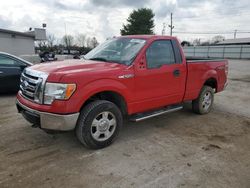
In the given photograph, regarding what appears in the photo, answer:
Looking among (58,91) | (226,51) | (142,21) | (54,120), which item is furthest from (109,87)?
(142,21)

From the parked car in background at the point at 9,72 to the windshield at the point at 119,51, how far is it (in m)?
3.87

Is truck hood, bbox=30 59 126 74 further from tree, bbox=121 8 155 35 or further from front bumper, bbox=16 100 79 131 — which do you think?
tree, bbox=121 8 155 35

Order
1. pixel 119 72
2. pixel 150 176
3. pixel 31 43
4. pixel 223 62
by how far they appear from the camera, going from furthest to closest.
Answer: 1. pixel 31 43
2. pixel 223 62
3. pixel 119 72
4. pixel 150 176

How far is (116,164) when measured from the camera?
10.9 feet

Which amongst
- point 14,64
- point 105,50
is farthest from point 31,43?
point 105,50

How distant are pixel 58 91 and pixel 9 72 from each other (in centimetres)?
493

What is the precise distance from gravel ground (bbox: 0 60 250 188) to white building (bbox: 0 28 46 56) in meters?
19.3

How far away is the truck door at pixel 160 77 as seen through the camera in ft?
13.6

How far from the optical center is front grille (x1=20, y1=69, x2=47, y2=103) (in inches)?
132

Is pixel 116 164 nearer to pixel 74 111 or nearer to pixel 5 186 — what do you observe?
pixel 74 111

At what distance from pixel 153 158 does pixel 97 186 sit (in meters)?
1.05

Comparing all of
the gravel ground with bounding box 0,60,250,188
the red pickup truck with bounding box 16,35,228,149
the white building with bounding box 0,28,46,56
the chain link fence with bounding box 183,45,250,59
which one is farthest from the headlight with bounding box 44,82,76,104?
the chain link fence with bounding box 183,45,250,59

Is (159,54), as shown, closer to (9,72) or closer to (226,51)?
(9,72)

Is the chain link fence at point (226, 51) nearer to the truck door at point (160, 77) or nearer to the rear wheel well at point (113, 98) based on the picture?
the truck door at point (160, 77)
